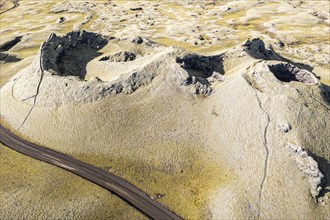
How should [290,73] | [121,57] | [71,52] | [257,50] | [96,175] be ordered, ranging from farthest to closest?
[71,52] → [257,50] → [121,57] → [290,73] → [96,175]

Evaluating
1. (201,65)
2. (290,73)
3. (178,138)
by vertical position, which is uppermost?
(201,65)

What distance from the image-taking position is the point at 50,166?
71312 mm

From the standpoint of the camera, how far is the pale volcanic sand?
2387 inches

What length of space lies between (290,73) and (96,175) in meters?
60.7

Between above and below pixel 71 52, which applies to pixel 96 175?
below

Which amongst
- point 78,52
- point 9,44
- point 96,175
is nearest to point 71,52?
point 78,52

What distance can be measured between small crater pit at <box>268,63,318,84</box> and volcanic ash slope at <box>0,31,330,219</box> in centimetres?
29

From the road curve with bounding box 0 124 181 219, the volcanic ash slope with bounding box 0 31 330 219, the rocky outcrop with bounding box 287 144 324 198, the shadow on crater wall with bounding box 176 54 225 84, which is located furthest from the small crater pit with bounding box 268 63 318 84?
the road curve with bounding box 0 124 181 219

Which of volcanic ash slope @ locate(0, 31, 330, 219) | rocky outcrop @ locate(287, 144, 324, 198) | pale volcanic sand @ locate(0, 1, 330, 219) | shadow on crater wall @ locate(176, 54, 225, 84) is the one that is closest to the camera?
rocky outcrop @ locate(287, 144, 324, 198)

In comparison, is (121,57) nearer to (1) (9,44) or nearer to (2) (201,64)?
(2) (201,64)

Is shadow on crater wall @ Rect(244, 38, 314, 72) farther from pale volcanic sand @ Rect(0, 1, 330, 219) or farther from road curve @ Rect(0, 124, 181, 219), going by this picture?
road curve @ Rect(0, 124, 181, 219)

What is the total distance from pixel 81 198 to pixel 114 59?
174 ft

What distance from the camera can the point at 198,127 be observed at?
74438 millimetres

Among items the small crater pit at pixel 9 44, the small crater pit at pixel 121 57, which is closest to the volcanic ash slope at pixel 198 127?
the small crater pit at pixel 121 57
